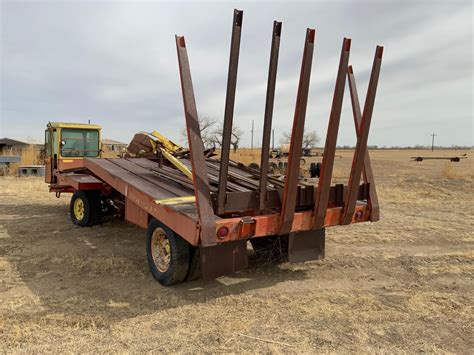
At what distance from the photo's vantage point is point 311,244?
15.0ft

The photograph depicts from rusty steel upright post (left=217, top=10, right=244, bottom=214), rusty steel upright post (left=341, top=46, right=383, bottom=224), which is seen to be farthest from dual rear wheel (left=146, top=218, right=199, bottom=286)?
rusty steel upright post (left=341, top=46, right=383, bottom=224)

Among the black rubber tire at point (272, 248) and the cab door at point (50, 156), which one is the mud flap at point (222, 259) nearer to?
the black rubber tire at point (272, 248)

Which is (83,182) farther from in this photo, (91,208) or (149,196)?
(149,196)

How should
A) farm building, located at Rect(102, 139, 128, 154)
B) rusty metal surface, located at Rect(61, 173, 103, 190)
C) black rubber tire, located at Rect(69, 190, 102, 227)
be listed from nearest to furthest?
1. rusty metal surface, located at Rect(61, 173, 103, 190)
2. black rubber tire, located at Rect(69, 190, 102, 227)
3. farm building, located at Rect(102, 139, 128, 154)

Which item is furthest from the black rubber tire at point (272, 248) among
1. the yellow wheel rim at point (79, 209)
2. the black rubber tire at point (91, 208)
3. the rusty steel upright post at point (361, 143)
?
the yellow wheel rim at point (79, 209)

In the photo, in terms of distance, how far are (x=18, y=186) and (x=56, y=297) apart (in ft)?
40.4

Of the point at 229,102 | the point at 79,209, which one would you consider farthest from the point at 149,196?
the point at 79,209

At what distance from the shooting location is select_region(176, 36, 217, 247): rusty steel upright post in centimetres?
349

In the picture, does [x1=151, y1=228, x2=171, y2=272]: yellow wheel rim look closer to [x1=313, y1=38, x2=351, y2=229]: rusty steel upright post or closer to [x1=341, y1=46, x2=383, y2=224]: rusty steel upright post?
[x1=313, y1=38, x2=351, y2=229]: rusty steel upright post

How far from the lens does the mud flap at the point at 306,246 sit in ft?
14.4

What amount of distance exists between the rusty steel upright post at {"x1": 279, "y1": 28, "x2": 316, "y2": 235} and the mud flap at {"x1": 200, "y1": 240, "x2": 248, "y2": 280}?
0.50 metres

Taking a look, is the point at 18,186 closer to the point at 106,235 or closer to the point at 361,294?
the point at 106,235

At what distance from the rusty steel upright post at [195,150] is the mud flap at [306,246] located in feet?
4.00

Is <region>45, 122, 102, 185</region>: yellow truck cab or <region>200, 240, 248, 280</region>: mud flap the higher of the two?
<region>45, 122, 102, 185</region>: yellow truck cab
